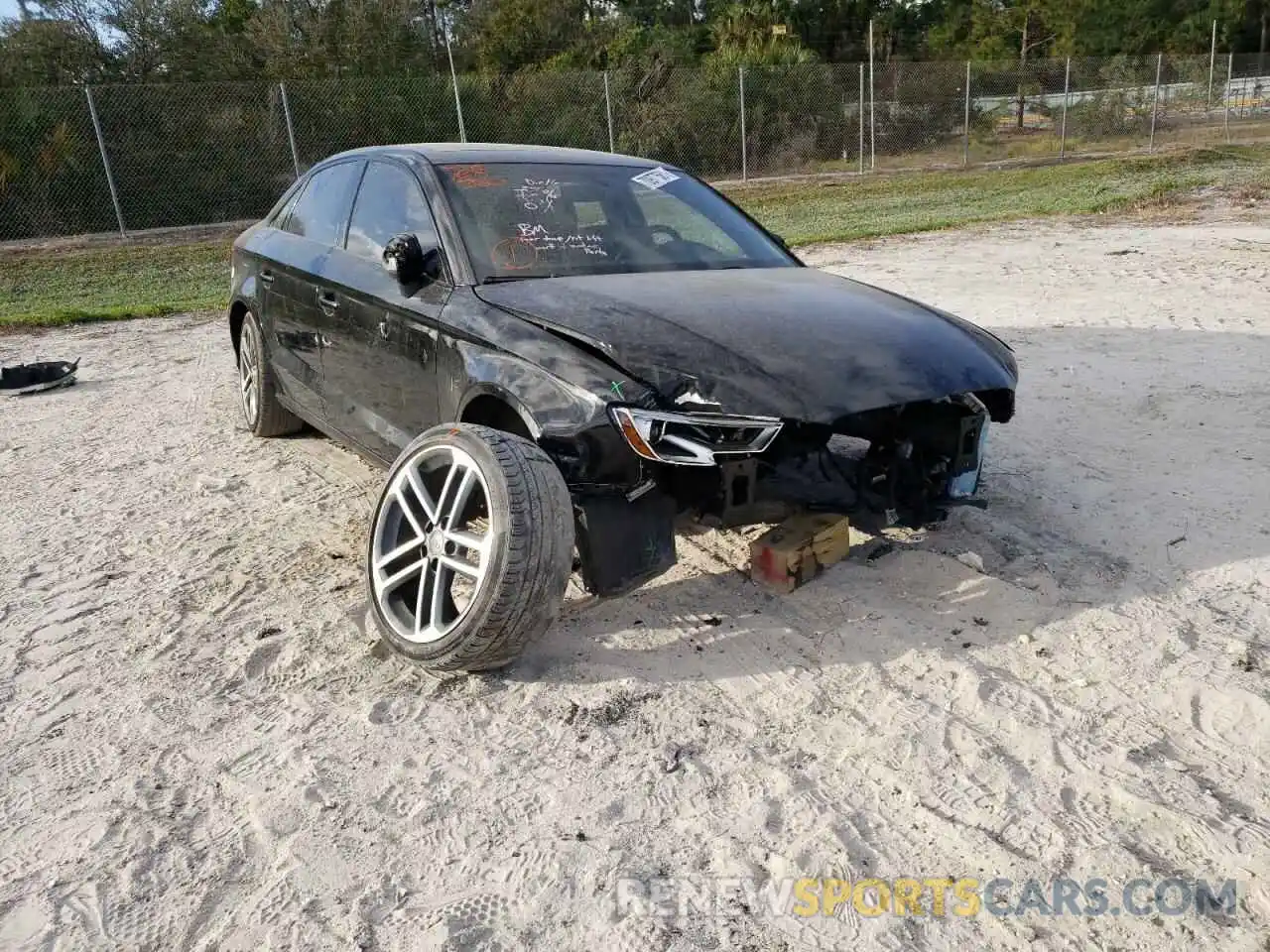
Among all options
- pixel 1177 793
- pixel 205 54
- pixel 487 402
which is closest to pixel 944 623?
pixel 1177 793

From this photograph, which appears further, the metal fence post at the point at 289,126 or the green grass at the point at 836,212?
the metal fence post at the point at 289,126

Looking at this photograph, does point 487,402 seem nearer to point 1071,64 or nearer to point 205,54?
point 205,54

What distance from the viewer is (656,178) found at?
4.68 metres

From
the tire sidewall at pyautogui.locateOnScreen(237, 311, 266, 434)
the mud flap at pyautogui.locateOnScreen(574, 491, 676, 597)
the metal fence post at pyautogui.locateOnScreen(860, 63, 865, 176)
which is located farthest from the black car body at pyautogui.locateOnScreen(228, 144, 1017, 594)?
the metal fence post at pyautogui.locateOnScreen(860, 63, 865, 176)

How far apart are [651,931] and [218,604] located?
2.29 metres

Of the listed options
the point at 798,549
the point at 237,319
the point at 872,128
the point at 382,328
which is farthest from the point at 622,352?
the point at 872,128

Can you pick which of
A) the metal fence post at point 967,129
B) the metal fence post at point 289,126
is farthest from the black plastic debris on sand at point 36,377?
the metal fence post at point 967,129

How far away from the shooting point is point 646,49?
25766 millimetres

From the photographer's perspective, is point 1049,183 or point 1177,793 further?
point 1049,183

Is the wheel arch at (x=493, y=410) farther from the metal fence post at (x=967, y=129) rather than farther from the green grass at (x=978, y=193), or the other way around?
the metal fence post at (x=967, y=129)

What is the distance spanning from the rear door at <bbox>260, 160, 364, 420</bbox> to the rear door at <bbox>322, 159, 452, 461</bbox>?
0.14 m

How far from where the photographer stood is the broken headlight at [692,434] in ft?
9.84

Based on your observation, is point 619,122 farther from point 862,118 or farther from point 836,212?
point 836,212

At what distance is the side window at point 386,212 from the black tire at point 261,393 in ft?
4.02
